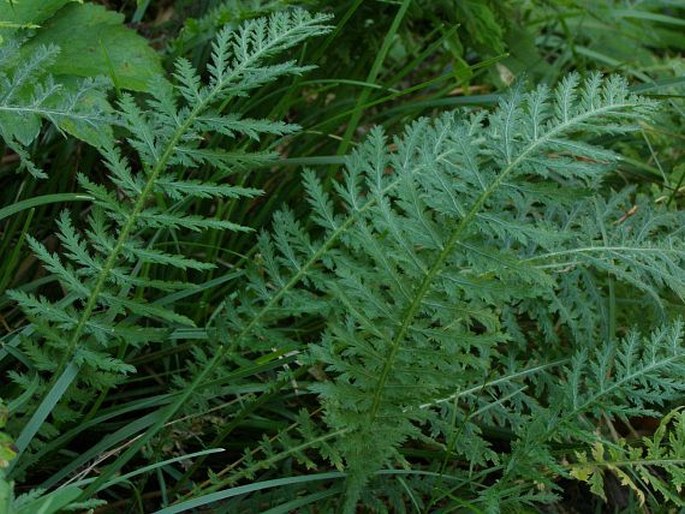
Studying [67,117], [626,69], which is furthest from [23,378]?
[626,69]

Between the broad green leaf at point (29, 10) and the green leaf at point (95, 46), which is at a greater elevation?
the broad green leaf at point (29, 10)

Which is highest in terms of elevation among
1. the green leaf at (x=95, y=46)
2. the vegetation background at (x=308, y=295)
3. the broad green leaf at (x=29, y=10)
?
the broad green leaf at (x=29, y=10)

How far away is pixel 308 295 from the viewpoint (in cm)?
157

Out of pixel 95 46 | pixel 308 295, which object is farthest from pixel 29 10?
pixel 308 295

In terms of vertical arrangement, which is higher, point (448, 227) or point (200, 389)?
point (448, 227)

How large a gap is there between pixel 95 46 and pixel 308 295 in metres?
0.64

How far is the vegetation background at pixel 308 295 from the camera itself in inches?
51.6

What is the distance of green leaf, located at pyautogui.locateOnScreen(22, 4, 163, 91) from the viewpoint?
176 cm

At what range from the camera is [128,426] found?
1516 millimetres

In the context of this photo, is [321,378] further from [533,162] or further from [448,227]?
[533,162]

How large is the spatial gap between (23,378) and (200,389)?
0.26 m

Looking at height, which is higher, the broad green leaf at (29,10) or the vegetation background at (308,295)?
the broad green leaf at (29,10)

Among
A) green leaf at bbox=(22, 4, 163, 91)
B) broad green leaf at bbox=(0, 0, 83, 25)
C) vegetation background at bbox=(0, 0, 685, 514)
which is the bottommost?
vegetation background at bbox=(0, 0, 685, 514)

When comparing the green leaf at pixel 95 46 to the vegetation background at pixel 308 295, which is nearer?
the vegetation background at pixel 308 295
